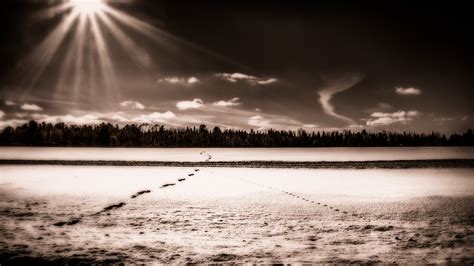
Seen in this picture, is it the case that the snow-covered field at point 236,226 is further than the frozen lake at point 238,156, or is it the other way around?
the frozen lake at point 238,156

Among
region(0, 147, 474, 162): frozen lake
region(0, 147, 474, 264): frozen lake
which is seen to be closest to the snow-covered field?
region(0, 147, 474, 264): frozen lake

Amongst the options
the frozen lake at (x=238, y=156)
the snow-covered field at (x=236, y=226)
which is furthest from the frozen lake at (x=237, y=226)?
the frozen lake at (x=238, y=156)

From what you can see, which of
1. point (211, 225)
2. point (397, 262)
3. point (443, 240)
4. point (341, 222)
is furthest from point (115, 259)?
point (443, 240)

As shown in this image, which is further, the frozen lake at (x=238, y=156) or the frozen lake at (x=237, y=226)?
the frozen lake at (x=238, y=156)

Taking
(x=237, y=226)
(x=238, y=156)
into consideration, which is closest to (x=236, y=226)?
(x=237, y=226)

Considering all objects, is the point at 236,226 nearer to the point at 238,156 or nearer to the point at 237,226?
the point at 237,226

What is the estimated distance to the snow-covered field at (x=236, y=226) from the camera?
830cm

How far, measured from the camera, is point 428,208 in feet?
48.3

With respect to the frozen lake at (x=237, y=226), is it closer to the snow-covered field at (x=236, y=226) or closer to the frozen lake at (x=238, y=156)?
the snow-covered field at (x=236, y=226)

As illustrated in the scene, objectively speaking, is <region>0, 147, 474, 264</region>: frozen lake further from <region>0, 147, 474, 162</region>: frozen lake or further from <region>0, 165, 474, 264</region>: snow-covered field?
<region>0, 147, 474, 162</region>: frozen lake

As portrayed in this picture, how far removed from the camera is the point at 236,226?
11.3 metres

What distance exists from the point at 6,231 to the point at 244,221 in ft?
24.5

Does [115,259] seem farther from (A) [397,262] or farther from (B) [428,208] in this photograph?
(B) [428,208]

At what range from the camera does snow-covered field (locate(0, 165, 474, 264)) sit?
27.2 feet
